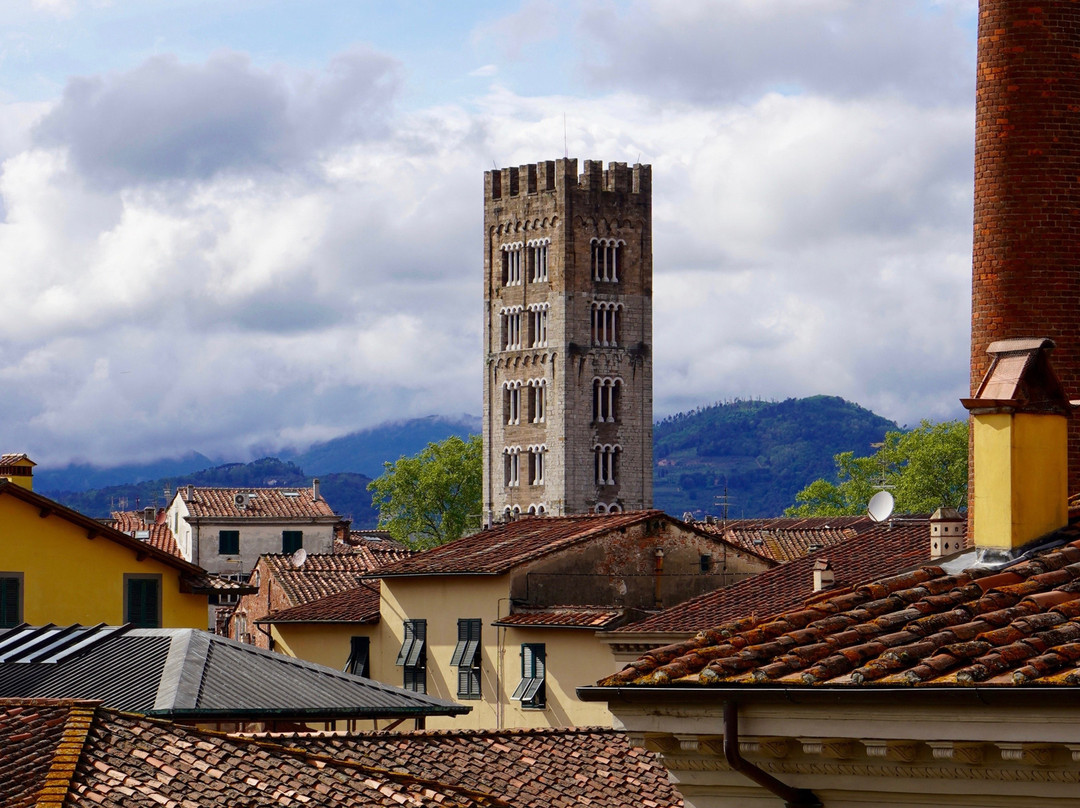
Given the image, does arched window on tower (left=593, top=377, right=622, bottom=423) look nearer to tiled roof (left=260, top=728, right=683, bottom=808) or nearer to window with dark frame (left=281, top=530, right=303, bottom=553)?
window with dark frame (left=281, top=530, right=303, bottom=553)

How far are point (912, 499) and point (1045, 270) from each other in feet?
364

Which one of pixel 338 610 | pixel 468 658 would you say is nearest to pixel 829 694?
pixel 468 658

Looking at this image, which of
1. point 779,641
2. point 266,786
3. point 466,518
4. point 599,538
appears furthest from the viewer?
point 466,518

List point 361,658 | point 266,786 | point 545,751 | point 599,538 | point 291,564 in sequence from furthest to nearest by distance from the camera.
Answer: point 291,564 → point 361,658 → point 599,538 → point 545,751 → point 266,786

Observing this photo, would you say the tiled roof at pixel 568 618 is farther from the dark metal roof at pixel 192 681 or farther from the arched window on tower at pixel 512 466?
the arched window on tower at pixel 512 466

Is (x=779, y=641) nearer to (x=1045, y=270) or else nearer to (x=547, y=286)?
(x=1045, y=270)

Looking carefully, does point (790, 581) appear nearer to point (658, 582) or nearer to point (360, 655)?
point (658, 582)

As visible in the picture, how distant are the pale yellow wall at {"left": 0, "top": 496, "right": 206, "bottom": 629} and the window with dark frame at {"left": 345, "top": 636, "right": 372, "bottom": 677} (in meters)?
10.1

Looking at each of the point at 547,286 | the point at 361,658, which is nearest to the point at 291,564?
the point at 361,658

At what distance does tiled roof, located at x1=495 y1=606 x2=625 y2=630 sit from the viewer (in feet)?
124

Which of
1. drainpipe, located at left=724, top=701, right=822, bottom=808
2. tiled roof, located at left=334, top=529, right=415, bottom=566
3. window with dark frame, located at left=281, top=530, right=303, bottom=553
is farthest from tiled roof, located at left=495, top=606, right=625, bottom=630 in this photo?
window with dark frame, located at left=281, top=530, right=303, bottom=553

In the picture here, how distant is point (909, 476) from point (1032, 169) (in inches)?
4420

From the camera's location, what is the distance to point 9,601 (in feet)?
115

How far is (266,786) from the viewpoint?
694 inches
